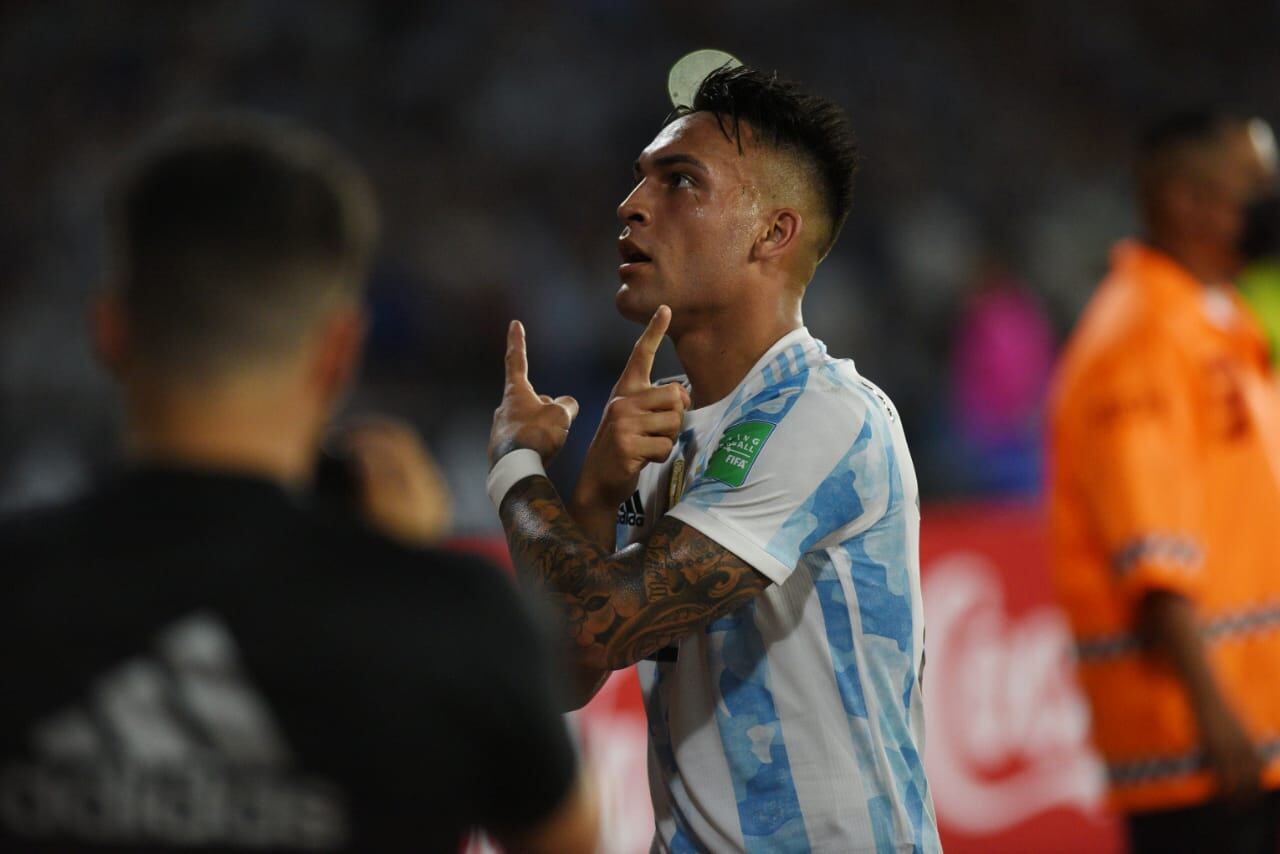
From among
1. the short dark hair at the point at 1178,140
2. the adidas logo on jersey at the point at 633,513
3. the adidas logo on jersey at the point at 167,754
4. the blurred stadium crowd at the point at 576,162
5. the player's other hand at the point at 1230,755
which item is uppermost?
the blurred stadium crowd at the point at 576,162

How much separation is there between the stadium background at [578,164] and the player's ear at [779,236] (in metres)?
5.71

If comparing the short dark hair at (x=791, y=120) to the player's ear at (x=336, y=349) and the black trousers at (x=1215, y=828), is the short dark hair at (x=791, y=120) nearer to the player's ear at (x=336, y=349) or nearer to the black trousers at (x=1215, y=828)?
the player's ear at (x=336, y=349)

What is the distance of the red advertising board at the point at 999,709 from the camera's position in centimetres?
698

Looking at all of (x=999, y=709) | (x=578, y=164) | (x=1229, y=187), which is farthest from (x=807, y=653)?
(x=578, y=164)

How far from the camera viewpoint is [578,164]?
1287 cm

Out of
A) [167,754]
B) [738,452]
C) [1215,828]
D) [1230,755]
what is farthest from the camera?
[1215,828]

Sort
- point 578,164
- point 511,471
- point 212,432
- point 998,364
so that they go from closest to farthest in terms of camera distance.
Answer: point 212,432
point 511,471
point 998,364
point 578,164

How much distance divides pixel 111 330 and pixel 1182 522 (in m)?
3.10

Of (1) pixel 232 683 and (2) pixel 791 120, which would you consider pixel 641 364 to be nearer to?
(2) pixel 791 120

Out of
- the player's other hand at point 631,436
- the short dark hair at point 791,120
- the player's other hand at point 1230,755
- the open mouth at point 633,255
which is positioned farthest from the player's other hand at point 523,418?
the player's other hand at point 1230,755

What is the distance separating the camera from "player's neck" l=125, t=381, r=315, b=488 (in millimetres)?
1704

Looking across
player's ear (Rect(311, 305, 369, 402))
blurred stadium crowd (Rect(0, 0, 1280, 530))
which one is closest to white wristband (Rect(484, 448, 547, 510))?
player's ear (Rect(311, 305, 369, 402))

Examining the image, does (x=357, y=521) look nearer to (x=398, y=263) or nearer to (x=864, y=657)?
(x=864, y=657)

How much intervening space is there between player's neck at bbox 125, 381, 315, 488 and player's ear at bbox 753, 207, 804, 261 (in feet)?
4.97
